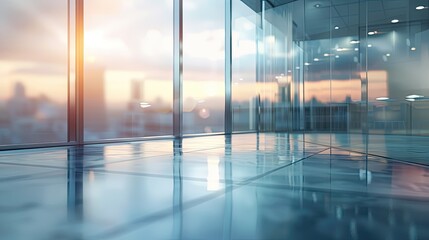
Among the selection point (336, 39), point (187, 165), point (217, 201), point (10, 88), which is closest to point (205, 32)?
point (336, 39)

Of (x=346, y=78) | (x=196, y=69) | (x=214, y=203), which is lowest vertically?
(x=214, y=203)

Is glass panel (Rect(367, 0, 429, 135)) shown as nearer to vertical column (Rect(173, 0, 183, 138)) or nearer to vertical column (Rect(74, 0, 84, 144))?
vertical column (Rect(173, 0, 183, 138))

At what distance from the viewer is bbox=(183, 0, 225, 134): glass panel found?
28.5ft

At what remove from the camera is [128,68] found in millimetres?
6902

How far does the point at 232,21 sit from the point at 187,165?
8.49 m

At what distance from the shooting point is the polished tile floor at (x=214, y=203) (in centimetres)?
117

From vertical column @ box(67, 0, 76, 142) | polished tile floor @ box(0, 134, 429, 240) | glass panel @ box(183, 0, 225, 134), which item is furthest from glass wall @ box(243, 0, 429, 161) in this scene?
vertical column @ box(67, 0, 76, 142)

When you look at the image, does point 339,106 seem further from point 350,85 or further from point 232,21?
point 232,21

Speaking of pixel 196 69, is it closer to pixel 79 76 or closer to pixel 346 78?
pixel 79 76

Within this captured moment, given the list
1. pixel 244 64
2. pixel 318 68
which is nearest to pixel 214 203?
pixel 318 68

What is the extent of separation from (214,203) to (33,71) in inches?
184

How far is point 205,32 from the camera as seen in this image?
9.45m

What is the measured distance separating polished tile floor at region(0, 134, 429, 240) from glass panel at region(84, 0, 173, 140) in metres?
3.51

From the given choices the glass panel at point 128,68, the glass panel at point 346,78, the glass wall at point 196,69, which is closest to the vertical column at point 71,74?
the glass wall at point 196,69
